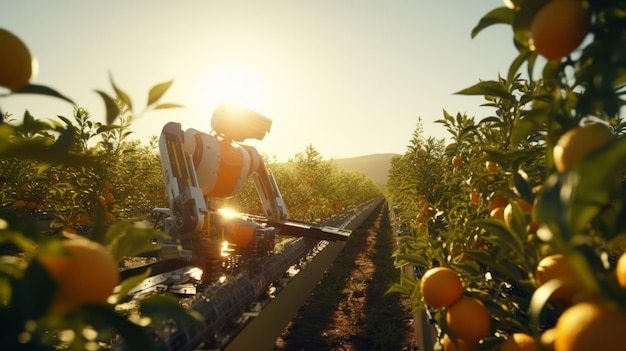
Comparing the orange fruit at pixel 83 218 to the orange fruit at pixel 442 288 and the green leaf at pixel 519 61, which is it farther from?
the green leaf at pixel 519 61

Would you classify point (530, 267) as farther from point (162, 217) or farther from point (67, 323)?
point (162, 217)

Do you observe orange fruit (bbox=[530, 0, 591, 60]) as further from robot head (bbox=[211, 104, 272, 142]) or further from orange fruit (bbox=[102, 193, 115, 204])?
robot head (bbox=[211, 104, 272, 142])

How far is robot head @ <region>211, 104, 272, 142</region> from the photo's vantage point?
586cm

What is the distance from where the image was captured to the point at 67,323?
29.4 inches

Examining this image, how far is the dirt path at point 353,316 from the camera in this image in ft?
13.7

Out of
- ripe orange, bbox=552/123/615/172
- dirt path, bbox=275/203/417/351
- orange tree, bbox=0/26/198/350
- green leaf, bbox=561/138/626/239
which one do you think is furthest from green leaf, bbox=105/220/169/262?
dirt path, bbox=275/203/417/351

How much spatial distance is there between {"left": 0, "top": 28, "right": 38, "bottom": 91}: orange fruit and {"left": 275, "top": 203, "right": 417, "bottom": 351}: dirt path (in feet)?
12.4

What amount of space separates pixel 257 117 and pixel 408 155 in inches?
102

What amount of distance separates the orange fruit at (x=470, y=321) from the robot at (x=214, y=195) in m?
3.30

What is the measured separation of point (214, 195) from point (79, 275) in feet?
17.3

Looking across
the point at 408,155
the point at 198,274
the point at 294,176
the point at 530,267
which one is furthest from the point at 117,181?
the point at 294,176

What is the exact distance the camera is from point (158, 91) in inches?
37.6

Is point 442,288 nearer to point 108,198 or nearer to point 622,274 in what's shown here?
point 622,274

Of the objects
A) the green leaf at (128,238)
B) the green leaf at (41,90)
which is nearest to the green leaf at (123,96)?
the green leaf at (41,90)
